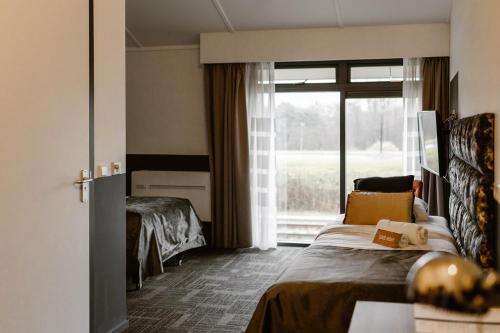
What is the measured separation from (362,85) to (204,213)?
2.24 meters

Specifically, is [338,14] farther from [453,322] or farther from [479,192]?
[453,322]

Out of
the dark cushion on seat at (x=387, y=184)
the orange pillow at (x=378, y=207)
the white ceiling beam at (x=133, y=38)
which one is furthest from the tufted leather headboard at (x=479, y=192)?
the white ceiling beam at (x=133, y=38)

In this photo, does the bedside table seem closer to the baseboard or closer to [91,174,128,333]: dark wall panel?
[91,174,128,333]: dark wall panel

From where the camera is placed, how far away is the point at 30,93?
2.77 metres

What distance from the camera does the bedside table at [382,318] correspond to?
1.77m

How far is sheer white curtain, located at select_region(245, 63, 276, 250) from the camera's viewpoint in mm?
6446

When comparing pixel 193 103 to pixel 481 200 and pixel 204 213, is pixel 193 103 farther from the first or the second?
pixel 481 200

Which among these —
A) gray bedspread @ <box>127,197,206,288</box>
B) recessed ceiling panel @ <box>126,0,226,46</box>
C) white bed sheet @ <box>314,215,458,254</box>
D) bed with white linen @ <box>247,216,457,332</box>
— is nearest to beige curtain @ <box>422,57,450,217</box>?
white bed sheet @ <box>314,215,458,254</box>

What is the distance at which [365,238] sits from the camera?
13.4 ft

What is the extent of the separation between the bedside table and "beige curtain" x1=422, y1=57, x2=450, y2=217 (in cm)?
407

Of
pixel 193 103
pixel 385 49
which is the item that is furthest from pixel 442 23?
pixel 193 103

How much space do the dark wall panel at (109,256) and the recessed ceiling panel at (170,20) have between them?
8.96 ft

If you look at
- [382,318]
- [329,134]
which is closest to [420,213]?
[329,134]

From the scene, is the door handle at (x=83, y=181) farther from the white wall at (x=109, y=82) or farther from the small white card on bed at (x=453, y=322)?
the small white card on bed at (x=453, y=322)
